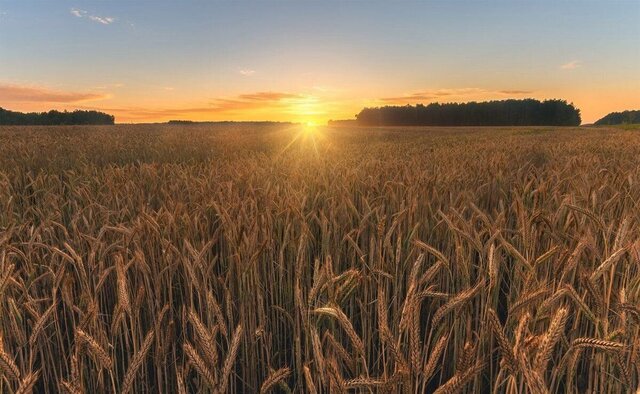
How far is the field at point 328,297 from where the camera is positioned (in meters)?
0.97

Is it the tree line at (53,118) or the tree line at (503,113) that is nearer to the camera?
the tree line at (53,118)

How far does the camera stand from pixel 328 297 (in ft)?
4.38

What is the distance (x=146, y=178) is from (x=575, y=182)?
381cm

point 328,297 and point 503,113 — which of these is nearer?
point 328,297

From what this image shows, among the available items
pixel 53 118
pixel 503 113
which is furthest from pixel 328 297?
pixel 503 113

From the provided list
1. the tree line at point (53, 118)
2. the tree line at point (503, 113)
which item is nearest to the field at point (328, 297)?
the tree line at point (53, 118)

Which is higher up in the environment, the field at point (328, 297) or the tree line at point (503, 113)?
the tree line at point (503, 113)

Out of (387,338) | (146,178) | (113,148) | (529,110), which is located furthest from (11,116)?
(529,110)

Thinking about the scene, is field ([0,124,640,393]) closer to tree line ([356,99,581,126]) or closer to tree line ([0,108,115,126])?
tree line ([0,108,115,126])

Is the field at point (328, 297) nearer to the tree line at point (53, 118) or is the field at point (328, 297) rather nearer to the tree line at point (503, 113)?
the tree line at point (53, 118)

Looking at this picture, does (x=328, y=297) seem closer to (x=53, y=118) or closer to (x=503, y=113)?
(x=53, y=118)

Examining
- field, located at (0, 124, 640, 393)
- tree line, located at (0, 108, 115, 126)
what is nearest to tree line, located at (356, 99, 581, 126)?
tree line, located at (0, 108, 115, 126)

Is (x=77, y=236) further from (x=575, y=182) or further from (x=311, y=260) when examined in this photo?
(x=575, y=182)

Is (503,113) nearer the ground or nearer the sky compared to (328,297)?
nearer the sky
